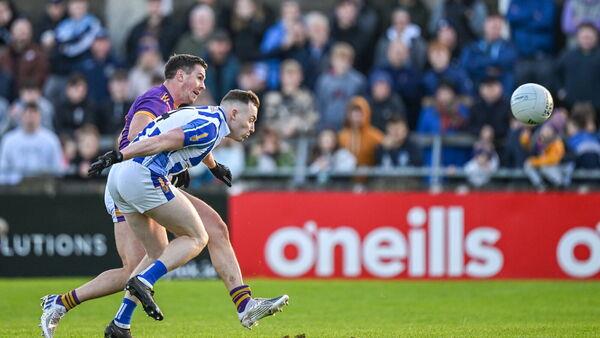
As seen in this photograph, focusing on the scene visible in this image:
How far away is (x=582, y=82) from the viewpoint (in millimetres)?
18359

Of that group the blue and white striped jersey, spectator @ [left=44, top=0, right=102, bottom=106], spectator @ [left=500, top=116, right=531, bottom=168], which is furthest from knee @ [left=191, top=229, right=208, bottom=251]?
spectator @ [left=44, top=0, right=102, bottom=106]

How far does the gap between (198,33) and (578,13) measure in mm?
6101

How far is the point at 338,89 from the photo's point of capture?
19078 millimetres

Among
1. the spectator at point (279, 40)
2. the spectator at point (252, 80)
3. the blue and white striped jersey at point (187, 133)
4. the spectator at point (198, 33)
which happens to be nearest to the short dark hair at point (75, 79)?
the spectator at point (198, 33)

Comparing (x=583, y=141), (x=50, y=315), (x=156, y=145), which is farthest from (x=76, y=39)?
(x=156, y=145)

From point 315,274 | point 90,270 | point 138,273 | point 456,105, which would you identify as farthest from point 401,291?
point 138,273

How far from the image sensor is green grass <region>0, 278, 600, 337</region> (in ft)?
37.0

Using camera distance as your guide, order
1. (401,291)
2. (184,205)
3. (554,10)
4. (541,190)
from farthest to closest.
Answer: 1. (554,10)
2. (541,190)
3. (401,291)
4. (184,205)

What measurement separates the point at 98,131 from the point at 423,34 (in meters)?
5.61

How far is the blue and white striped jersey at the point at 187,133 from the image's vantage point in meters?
9.88

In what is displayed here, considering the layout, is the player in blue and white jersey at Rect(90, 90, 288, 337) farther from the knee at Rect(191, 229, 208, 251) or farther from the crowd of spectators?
the crowd of spectators

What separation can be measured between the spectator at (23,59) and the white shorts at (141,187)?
10.5 metres

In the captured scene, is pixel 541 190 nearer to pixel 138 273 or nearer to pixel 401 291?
pixel 401 291

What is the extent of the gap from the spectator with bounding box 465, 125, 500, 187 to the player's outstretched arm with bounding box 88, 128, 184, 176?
8624mm
